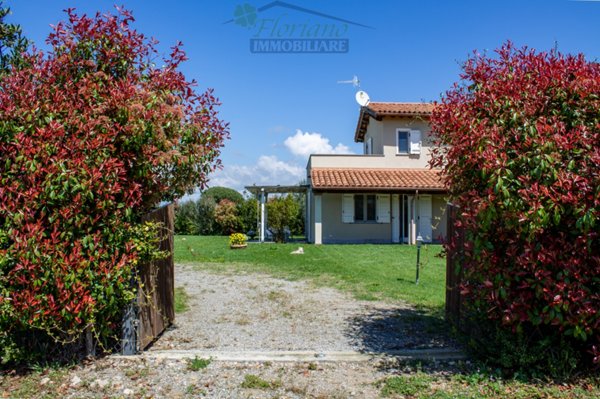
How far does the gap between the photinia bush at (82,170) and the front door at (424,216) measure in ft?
60.1

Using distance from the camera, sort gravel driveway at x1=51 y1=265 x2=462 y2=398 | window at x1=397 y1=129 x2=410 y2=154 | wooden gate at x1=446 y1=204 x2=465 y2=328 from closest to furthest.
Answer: gravel driveway at x1=51 y1=265 x2=462 y2=398
wooden gate at x1=446 y1=204 x2=465 y2=328
window at x1=397 y1=129 x2=410 y2=154

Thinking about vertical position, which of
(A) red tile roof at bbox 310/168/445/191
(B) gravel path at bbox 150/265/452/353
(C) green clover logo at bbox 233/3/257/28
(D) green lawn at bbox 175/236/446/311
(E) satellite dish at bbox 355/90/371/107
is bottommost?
(B) gravel path at bbox 150/265/452/353

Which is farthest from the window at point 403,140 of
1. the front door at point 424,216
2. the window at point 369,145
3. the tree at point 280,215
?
the tree at point 280,215

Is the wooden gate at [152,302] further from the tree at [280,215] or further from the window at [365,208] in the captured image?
the window at [365,208]

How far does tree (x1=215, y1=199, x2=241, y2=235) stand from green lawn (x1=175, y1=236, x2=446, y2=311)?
6572 millimetres

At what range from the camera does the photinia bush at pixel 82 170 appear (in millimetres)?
4055

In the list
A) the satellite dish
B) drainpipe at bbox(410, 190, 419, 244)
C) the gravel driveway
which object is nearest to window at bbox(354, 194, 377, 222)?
drainpipe at bbox(410, 190, 419, 244)

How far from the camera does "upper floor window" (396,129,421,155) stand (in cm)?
2258

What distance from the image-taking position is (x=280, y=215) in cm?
2152

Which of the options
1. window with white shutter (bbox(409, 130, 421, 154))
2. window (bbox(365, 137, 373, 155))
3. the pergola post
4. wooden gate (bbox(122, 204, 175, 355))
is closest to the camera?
wooden gate (bbox(122, 204, 175, 355))

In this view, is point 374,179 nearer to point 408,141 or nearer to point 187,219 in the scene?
point 408,141

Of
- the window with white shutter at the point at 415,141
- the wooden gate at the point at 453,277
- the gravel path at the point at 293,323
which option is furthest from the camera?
the window with white shutter at the point at 415,141

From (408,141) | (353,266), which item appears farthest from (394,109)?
(353,266)

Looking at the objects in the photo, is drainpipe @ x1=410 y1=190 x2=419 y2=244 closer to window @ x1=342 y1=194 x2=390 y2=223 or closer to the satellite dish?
window @ x1=342 y1=194 x2=390 y2=223
